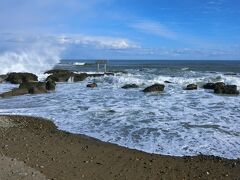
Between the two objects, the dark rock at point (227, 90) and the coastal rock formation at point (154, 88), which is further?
the coastal rock formation at point (154, 88)

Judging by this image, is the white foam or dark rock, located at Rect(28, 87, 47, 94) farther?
dark rock, located at Rect(28, 87, 47, 94)

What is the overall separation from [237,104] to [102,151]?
34.2 feet

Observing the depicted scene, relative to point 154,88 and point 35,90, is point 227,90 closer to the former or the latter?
point 154,88

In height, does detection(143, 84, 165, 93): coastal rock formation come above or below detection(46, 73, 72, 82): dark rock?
above

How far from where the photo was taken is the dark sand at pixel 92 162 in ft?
25.9

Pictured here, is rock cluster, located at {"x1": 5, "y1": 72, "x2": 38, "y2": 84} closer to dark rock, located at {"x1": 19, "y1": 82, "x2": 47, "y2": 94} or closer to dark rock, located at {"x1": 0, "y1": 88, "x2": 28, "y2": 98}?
dark rock, located at {"x1": 19, "y1": 82, "x2": 47, "y2": 94}

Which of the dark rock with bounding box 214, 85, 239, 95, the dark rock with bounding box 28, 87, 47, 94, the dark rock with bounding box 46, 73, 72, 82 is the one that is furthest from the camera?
the dark rock with bounding box 46, 73, 72, 82

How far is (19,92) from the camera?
2319 cm

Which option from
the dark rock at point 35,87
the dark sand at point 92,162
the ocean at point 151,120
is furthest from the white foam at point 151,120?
the dark rock at point 35,87

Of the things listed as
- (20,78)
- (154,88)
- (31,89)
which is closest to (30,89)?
(31,89)

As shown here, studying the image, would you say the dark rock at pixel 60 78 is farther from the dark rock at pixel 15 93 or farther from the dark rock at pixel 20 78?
the dark rock at pixel 15 93

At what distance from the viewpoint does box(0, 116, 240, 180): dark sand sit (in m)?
7.90

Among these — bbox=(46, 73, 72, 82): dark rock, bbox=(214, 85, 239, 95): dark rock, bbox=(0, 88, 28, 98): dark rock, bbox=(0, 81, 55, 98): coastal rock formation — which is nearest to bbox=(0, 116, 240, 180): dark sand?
bbox=(0, 88, 28, 98): dark rock

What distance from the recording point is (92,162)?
8758 mm
